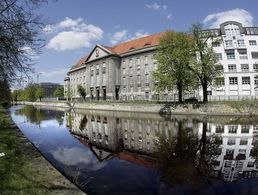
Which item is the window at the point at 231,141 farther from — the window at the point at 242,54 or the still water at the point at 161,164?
the window at the point at 242,54

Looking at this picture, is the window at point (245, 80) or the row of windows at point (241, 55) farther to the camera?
the row of windows at point (241, 55)

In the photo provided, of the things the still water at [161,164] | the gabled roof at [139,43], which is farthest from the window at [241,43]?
the still water at [161,164]

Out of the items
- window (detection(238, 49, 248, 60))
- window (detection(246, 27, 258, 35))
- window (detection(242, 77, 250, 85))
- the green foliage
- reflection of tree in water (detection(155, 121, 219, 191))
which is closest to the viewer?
reflection of tree in water (detection(155, 121, 219, 191))

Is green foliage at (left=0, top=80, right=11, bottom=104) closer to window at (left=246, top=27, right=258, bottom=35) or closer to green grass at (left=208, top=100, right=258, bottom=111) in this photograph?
green grass at (left=208, top=100, right=258, bottom=111)

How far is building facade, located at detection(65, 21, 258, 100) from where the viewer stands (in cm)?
5581

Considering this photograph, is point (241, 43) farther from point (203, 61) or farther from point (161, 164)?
point (161, 164)

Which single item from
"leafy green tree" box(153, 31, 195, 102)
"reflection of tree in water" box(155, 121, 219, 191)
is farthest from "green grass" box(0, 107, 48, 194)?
"leafy green tree" box(153, 31, 195, 102)

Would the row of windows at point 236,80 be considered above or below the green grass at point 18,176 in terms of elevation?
above

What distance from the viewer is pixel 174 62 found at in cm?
3566

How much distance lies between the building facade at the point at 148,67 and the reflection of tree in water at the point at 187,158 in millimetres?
34015

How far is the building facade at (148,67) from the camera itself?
55812 mm

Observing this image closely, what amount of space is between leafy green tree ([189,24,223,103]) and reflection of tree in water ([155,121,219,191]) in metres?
20.3

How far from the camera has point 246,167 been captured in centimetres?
970

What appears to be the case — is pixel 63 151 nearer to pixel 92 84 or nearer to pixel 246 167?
pixel 246 167
